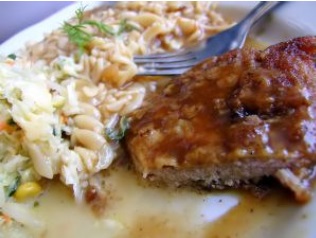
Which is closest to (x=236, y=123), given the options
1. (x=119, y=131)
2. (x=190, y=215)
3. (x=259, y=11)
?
(x=190, y=215)

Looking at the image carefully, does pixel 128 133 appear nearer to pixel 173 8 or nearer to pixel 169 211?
pixel 169 211

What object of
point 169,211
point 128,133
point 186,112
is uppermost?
point 186,112

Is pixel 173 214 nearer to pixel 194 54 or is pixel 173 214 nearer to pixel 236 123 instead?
pixel 236 123

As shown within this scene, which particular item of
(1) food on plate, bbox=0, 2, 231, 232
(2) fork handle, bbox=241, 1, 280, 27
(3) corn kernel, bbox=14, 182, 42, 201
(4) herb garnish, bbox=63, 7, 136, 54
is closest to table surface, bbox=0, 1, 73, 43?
(1) food on plate, bbox=0, 2, 231, 232

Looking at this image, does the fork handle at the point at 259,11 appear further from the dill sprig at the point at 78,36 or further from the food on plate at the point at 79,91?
the dill sprig at the point at 78,36

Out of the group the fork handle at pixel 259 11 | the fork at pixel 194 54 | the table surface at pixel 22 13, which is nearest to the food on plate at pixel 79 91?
the fork at pixel 194 54

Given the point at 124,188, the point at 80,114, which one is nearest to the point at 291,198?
the point at 124,188
